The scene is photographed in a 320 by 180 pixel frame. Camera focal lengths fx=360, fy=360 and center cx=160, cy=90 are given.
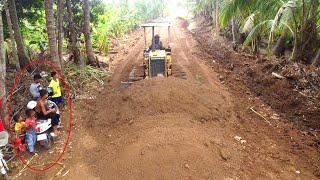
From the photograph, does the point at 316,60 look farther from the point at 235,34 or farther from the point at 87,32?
the point at 235,34

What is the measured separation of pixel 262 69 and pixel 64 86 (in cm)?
805

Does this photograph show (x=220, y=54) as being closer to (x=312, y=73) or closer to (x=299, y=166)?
(x=312, y=73)

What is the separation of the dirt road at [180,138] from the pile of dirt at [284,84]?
642mm

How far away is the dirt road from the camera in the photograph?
744 cm

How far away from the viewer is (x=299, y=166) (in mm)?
7840

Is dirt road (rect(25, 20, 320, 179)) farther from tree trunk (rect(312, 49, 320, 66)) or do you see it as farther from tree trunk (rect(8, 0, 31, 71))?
tree trunk (rect(8, 0, 31, 71))

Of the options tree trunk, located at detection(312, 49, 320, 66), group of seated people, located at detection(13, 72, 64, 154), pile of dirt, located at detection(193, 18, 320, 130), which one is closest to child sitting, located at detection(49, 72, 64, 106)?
group of seated people, located at detection(13, 72, 64, 154)

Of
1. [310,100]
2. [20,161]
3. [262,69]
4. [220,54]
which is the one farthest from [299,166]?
[220,54]

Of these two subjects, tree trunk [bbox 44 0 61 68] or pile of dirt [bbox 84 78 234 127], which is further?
tree trunk [bbox 44 0 61 68]

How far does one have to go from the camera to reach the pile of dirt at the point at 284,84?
1053 centimetres

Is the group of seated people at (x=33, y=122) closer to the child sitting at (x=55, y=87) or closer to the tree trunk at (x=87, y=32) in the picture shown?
the child sitting at (x=55, y=87)

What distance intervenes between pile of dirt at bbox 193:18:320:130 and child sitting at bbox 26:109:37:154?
698cm

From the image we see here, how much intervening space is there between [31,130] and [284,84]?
8.51m

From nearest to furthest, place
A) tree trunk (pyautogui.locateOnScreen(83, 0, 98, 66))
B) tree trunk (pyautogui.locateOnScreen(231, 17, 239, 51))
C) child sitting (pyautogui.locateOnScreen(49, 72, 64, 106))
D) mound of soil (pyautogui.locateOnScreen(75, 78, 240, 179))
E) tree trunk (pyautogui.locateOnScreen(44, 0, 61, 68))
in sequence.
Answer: mound of soil (pyautogui.locateOnScreen(75, 78, 240, 179)), child sitting (pyautogui.locateOnScreen(49, 72, 64, 106)), tree trunk (pyautogui.locateOnScreen(44, 0, 61, 68)), tree trunk (pyautogui.locateOnScreen(83, 0, 98, 66)), tree trunk (pyautogui.locateOnScreen(231, 17, 239, 51))
